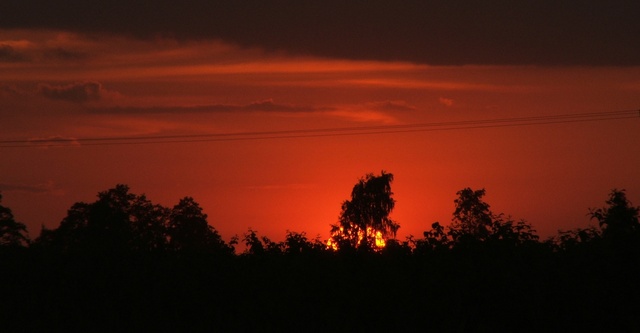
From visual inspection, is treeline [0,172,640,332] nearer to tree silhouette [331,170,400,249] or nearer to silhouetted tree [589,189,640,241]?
silhouetted tree [589,189,640,241]

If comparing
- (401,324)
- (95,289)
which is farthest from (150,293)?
(401,324)

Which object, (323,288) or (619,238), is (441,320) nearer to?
(323,288)

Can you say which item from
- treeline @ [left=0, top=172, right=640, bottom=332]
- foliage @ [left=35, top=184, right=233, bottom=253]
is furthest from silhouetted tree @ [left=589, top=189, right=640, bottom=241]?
foliage @ [left=35, top=184, right=233, bottom=253]

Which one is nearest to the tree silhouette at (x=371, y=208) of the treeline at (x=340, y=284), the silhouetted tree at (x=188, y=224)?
the silhouetted tree at (x=188, y=224)

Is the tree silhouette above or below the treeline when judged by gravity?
above

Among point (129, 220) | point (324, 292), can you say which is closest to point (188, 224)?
point (129, 220)

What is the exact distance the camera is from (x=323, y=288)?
21328 millimetres

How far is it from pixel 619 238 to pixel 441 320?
4783 millimetres

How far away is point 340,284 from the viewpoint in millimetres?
21047

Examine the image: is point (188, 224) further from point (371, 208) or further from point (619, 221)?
point (619, 221)

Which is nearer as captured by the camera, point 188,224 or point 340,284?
point 340,284

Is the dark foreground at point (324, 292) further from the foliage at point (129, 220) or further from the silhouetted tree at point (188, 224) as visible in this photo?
the silhouetted tree at point (188, 224)

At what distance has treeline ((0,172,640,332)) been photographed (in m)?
19.4

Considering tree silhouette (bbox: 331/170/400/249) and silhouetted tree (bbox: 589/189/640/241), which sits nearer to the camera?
silhouetted tree (bbox: 589/189/640/241)
